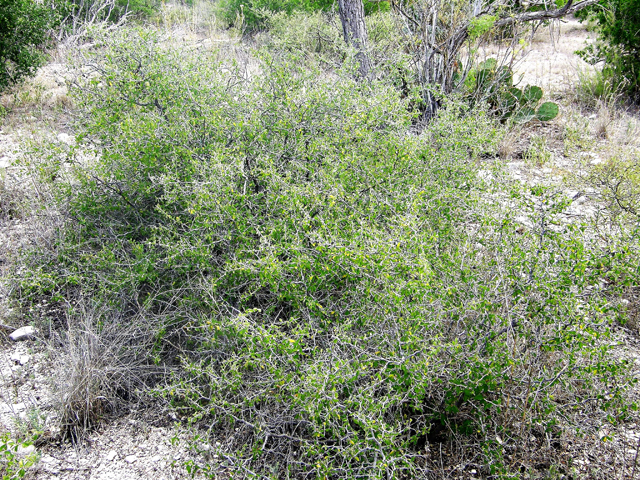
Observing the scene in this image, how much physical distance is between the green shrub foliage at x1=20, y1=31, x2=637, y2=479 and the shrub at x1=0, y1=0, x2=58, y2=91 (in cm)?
334

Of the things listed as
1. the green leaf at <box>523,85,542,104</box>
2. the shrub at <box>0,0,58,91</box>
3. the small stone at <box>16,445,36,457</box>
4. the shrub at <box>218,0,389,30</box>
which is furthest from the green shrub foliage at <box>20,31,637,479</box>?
the shrub at <box>218,0,389,30</box>

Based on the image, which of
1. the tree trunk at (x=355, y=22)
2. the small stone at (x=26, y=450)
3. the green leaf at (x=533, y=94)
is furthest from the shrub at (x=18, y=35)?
the green leaf at (x=533, y=94)

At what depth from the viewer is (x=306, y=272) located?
8.05 ft

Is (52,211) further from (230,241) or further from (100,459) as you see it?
(100,459)

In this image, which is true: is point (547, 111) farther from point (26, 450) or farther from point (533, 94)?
point (26, 450)

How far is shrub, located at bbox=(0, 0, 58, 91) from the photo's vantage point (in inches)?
226

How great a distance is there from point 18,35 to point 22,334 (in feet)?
15.4

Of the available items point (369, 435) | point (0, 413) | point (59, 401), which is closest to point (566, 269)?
point (369, 435)

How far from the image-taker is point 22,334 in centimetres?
305

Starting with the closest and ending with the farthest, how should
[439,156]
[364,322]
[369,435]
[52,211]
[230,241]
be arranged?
[369,435]
[364,322]
[230,241]
[439,156]
[52,211]

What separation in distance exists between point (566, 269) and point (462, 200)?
69cm

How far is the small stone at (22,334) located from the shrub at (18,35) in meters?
4.16

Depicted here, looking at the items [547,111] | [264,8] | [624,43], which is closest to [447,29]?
[547,111]

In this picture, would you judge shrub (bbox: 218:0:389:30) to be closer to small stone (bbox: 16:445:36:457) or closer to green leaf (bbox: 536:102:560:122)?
green leaf (bbox: 536:102:560:122)
